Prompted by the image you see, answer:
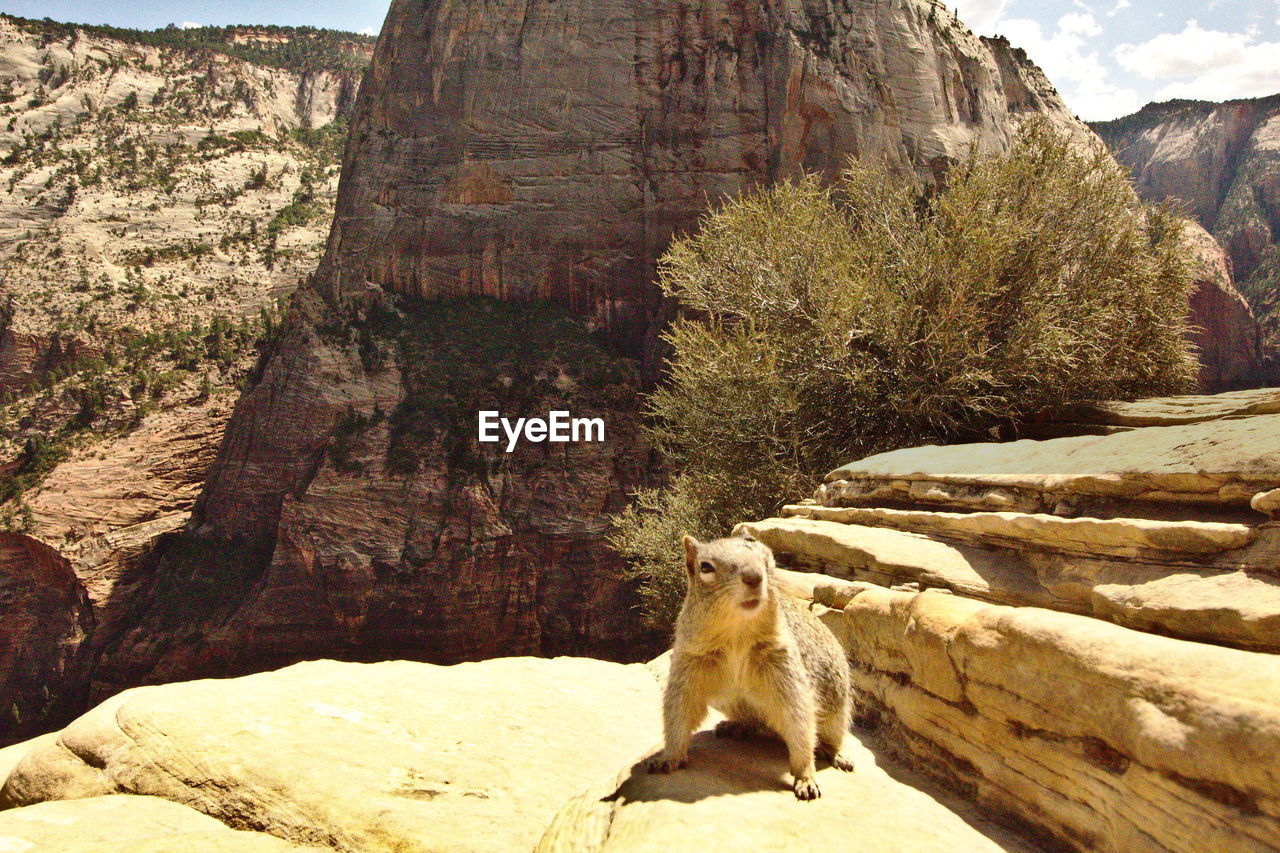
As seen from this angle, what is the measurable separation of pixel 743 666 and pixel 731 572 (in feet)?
1.74

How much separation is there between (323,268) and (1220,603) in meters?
63.2

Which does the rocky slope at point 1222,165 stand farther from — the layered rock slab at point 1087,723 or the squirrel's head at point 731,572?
the squirrel's head at point 731,572

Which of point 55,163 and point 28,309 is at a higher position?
point 55,163

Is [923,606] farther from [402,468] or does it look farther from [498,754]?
[402,468]

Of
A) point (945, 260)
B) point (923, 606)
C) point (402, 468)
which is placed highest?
point (945, 260)

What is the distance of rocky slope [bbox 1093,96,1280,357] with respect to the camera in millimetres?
79625

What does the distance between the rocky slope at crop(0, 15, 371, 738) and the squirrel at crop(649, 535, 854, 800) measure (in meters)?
57.4

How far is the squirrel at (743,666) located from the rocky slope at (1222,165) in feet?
296

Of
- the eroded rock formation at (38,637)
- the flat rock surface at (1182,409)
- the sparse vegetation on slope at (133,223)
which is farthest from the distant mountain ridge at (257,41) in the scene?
the flat rock surface at (1182,409)

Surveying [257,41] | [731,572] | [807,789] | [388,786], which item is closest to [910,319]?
[731,572]

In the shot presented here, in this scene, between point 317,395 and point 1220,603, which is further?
point 317,395

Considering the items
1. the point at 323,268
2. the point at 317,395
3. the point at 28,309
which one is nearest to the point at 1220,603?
the point at 317,395

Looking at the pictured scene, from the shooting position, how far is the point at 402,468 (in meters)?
49.5

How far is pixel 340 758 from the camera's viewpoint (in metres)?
4.48
